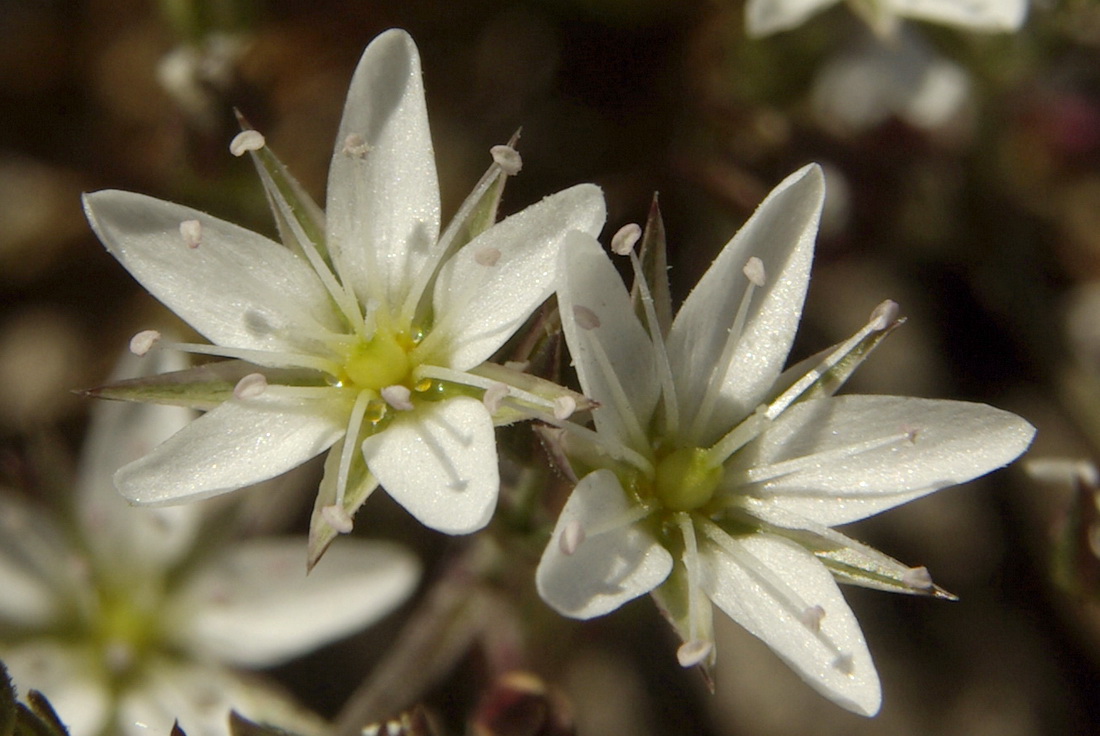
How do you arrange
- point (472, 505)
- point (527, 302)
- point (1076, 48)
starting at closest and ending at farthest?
point (472, 505) → point (527, 302) → point (1076, 48)

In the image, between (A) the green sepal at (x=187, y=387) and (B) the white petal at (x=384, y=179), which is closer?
(A) the green sepal at (x=187, y=387)

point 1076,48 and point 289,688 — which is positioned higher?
point 1076,48

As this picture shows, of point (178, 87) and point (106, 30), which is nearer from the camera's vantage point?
point (178, 87)

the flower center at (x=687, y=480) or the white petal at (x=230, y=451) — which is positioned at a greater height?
the white petal at (x=230, y=451)

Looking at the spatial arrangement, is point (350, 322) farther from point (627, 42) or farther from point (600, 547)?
point (627, 42)

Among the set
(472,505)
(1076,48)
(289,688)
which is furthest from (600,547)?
(1076,48)

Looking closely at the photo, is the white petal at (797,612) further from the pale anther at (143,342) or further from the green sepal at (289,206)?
the pale anther at (143,342)

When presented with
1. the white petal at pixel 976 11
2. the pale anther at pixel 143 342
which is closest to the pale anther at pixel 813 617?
the pale anther at pixel 143 342

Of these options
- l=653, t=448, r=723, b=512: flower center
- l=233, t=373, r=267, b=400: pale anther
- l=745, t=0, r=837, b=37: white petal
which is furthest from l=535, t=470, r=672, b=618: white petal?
l=745, t=0, r=837, b=37: white petal
